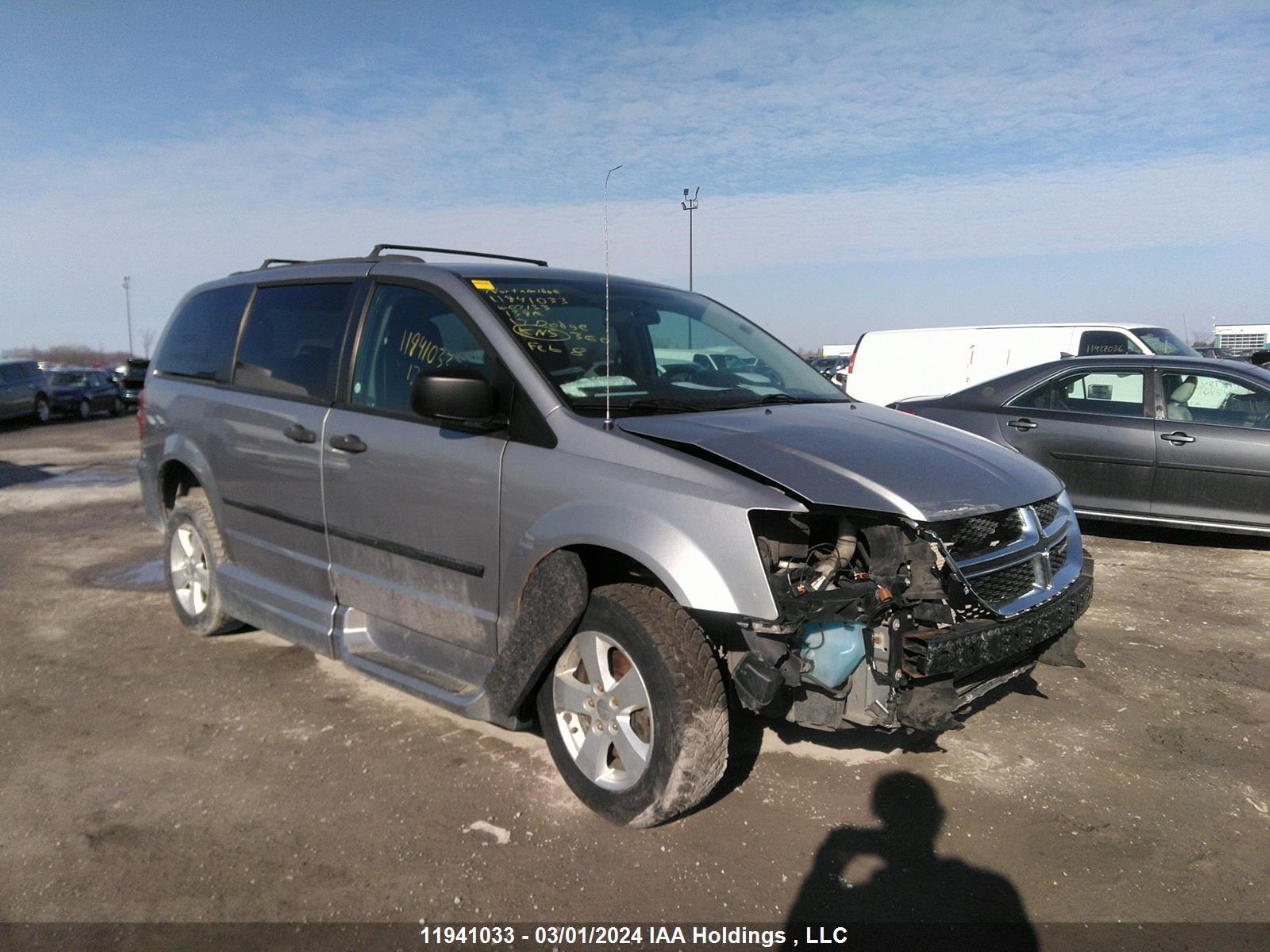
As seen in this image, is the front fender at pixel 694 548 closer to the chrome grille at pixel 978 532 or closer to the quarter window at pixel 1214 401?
the chrome grille at pixel 978 532

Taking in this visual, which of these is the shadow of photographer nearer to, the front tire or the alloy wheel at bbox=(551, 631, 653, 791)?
the front tire

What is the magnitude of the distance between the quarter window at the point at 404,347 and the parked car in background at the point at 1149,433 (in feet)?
15.1

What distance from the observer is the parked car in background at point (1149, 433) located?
22.7 feet

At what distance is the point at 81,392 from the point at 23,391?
3.01 metres

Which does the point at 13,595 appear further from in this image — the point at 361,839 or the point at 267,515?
the point at 361,839

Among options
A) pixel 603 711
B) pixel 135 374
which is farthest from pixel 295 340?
pixel 603 711

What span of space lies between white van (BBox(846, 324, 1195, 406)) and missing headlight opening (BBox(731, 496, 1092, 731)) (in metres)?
9.09

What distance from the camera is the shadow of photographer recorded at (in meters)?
2.66

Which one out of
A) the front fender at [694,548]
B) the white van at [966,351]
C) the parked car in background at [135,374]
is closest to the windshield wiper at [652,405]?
the front fender at [694,548]

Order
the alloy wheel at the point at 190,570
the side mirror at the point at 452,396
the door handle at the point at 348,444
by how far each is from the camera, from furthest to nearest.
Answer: the alloy wheel at the point at 190,570 < the door handle at the point at 348,444 < the side mirror at the point at 452,396

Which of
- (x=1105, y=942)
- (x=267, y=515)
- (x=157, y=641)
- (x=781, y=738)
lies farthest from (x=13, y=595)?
(x=1105, y=942)

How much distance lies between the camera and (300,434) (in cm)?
418

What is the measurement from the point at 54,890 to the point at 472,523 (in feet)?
5.64

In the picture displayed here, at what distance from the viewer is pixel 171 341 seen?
549 centimetres
